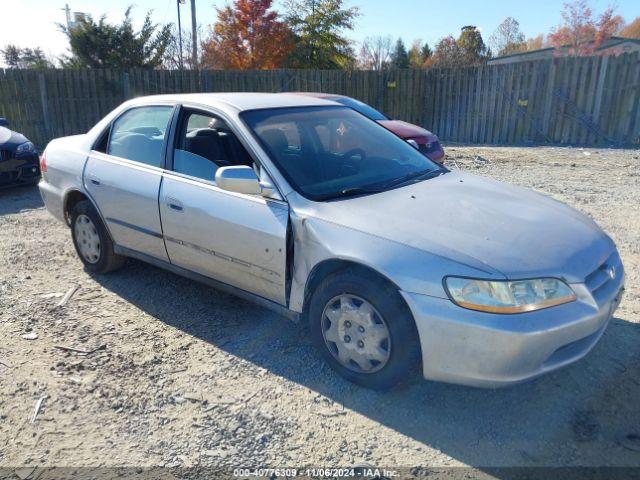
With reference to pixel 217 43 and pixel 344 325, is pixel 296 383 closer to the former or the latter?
pixel 344 325

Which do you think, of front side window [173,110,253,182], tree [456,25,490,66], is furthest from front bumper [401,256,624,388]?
tree [456,25,490,66]

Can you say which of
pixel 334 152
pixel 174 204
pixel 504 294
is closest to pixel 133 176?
pixel 174 204

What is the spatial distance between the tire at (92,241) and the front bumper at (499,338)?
3062 millimetres

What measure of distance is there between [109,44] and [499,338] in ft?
81.9

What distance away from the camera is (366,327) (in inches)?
115

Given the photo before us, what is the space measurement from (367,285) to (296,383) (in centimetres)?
83

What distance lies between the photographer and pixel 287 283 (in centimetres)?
326

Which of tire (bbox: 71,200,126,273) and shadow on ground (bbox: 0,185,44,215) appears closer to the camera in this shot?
tire (bbox: 71,200,126,273)

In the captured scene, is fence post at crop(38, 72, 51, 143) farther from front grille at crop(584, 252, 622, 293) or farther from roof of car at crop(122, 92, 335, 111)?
front grille at crop(584, 252, 622, 293)

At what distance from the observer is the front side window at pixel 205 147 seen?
3676 mm

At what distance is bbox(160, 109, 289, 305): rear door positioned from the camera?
3256 millimetres

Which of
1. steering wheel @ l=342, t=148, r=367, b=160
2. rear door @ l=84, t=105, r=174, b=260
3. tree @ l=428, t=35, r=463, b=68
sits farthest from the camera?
tree @ l=428, t=35, r=463, b=68

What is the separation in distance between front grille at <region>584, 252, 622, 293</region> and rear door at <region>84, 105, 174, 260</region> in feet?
9.49

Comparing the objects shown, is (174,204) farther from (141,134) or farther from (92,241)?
(92,241)
